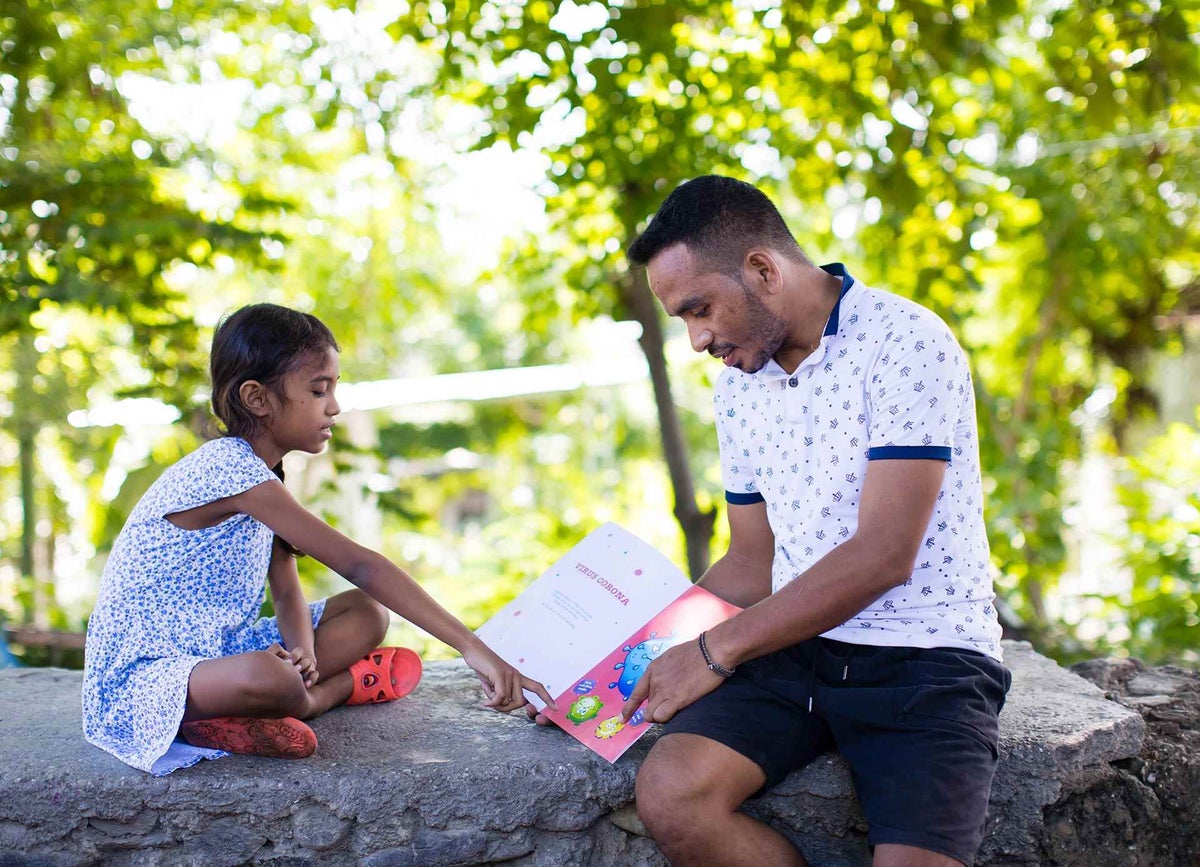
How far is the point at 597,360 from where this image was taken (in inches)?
599

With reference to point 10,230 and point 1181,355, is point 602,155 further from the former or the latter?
point 1181,355

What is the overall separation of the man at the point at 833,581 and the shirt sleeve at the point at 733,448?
0.21 feet

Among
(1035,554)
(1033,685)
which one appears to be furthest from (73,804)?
(1035,554)

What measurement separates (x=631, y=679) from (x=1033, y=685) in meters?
1.08

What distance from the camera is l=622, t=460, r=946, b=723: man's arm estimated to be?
6.26ft

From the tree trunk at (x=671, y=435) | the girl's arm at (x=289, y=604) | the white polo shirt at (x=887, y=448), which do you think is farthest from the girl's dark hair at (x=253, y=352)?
the tree trunk at (x=671, y=435)

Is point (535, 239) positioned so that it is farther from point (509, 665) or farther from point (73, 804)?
point (73, 804)

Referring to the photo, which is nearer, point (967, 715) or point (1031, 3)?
point (967, 715)

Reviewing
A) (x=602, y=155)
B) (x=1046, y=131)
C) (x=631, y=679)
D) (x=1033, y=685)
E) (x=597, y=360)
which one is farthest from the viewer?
(x=597, y=360)

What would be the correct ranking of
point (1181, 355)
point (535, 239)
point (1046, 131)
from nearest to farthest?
point (535, 239) < point (1046, 131) < point (1181, 355)

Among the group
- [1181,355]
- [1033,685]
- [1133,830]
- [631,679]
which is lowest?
[1133,830]

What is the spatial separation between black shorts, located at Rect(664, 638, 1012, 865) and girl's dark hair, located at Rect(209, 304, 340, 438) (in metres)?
1.15

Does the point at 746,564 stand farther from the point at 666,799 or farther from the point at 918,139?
the point at 918,139

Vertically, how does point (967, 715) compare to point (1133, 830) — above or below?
above
